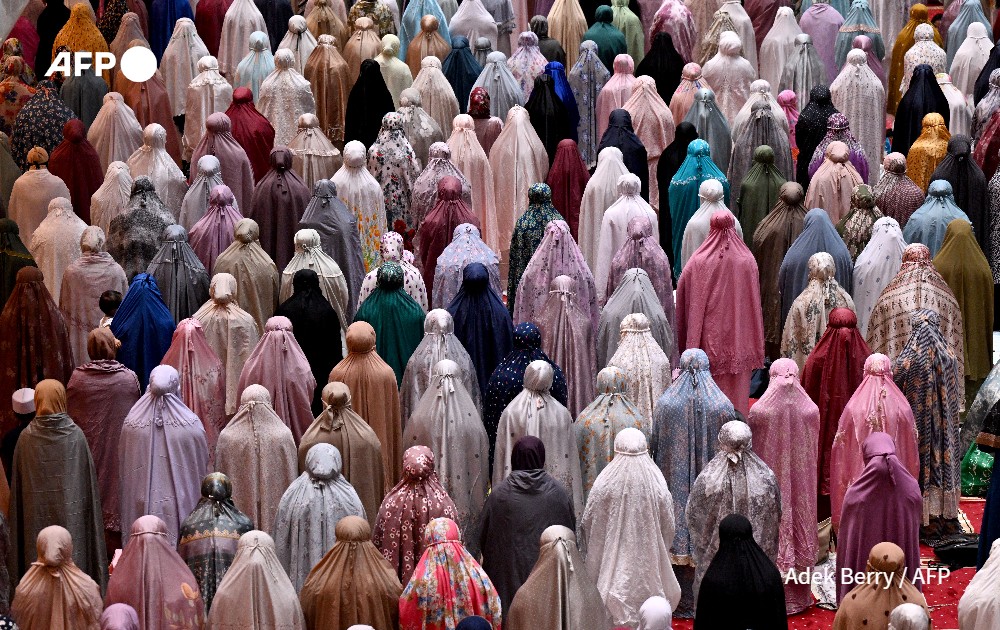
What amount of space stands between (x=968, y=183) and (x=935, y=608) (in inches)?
161

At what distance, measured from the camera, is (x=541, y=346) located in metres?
13.9

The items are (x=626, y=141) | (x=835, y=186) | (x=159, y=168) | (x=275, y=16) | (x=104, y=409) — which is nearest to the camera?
(x=104, y=409)

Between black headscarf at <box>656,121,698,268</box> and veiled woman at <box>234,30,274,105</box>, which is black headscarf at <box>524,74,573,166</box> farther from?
veiled woman at <box>234,30,274,105</box>

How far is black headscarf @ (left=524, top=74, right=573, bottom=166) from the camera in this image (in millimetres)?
17109

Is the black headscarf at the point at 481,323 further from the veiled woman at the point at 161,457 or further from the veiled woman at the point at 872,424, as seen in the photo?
the veiled woman at the point at 872,424

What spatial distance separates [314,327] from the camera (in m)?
13.9

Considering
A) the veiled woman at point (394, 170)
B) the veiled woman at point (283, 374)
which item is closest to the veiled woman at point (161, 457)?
the veiled woman at point (283, 374)

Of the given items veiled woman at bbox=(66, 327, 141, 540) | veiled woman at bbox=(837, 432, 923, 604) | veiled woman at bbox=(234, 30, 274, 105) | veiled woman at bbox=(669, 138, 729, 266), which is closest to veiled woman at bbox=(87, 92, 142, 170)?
veiled woman at bbox=(234, 30, 274, 105)

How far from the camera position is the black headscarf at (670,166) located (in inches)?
639

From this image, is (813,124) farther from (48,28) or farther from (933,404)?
(48,28)

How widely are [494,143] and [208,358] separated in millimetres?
4180

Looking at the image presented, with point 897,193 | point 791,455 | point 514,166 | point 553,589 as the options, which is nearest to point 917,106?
point 897,193

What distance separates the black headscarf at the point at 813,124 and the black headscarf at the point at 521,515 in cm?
567

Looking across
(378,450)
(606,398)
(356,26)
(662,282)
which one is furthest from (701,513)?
(356,26)
